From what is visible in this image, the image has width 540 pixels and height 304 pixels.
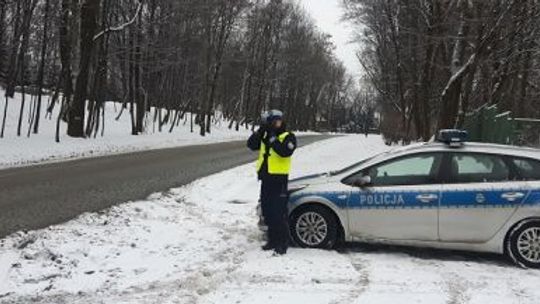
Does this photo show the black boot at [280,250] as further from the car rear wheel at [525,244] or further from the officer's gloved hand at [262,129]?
the car rear wheel at [525,244]

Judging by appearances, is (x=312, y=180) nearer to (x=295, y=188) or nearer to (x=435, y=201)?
(x=295, y=188)

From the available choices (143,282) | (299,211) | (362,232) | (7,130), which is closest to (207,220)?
(299,211)

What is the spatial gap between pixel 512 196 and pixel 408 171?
1.32 metres

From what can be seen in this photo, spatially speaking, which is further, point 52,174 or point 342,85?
point 342,85

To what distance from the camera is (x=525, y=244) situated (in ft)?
26.9

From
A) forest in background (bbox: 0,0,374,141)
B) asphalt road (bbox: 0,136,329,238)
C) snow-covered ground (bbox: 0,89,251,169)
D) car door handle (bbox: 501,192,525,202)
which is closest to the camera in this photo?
car door handle (bbox: 501,192,525,202)

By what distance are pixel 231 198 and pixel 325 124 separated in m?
106

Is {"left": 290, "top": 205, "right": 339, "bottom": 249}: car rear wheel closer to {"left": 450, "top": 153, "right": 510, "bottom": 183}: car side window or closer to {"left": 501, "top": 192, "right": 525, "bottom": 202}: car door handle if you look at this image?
{"left": 450, "top": 153, "right": 510, "bottom": 183}: car side window

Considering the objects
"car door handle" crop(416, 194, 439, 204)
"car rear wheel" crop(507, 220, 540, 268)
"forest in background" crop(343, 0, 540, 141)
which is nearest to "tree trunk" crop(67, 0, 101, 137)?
"forest in background" crop(343, 0, 540, 141)

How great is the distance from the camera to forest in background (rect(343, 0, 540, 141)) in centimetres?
2005

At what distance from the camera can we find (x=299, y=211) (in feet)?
29.9

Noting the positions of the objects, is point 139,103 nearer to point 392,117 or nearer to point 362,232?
point 392,117

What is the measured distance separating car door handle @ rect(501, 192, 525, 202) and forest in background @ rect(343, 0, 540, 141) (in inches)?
439

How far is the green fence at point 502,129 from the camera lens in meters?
19.4
